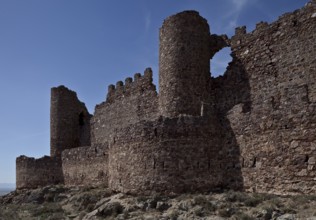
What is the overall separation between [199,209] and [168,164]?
301cm

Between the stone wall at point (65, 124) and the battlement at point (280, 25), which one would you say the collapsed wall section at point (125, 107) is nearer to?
the stone wall at point (65, 124)

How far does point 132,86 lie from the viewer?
27.8 metres

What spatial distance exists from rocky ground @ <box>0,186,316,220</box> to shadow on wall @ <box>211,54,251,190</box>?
3.70ft

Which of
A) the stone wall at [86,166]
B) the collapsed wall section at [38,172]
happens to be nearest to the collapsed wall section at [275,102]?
the stone wall at [86,166]

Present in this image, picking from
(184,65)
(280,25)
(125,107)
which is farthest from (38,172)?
(280,25)

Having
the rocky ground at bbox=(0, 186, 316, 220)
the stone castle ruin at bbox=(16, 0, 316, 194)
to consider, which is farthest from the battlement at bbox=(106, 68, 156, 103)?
the rocky ground at bbox=(0, 186, 316, 220)

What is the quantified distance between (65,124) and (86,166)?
9551mm

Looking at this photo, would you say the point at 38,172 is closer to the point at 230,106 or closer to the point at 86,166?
the point at 86,166

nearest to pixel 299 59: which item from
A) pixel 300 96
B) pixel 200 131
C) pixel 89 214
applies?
pixel 300 96

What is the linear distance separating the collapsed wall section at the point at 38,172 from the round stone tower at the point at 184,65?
11464 mm

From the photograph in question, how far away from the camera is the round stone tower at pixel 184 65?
2003 centimetres

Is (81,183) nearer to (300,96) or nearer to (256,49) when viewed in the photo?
(256,49)

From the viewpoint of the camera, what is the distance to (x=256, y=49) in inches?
770

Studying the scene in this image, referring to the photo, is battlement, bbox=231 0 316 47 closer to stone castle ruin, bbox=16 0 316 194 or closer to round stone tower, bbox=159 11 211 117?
stone castle ruin, bbox=16 0 316 194
